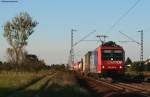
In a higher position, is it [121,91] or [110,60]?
[110,60]

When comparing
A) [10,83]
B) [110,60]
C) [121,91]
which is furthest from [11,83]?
[121,91]

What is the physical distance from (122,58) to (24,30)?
134 ft

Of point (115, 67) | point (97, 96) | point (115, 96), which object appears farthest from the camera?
point (115, 67)

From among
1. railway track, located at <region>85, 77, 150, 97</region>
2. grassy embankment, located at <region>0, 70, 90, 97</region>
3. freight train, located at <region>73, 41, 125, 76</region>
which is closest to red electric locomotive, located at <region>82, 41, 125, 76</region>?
freight train, located at <region>73, 41, 125, 76</region>

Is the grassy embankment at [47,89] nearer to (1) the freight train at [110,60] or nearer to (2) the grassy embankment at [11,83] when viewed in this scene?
(2) the grassy embankment at [11,83]

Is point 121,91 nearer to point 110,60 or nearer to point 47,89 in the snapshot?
point 47,89

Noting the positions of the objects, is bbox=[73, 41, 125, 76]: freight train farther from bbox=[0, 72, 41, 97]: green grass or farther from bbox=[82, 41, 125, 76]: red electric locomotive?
bbox=[0, 72, 41, 97]: green grass

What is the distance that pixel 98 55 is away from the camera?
4769cm

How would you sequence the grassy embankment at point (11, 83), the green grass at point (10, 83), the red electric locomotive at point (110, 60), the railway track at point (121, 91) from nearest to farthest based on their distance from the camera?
the railway track at point (121, 91), the green grass at point (10, 83), the grassy embankment at point (11, 83), the red electric locomotive at point (110, 60)

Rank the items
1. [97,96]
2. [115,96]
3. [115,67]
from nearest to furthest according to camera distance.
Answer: [115,96]
[97,96]
[115,67]

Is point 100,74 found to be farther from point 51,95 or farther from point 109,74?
point 51,95

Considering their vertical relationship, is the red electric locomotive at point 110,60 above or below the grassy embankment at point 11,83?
above

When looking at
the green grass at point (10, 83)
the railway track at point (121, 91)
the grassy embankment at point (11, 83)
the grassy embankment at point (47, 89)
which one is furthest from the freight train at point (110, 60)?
the railway track at point (121, 91)

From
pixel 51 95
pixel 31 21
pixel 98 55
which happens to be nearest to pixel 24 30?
pixel 31 21
